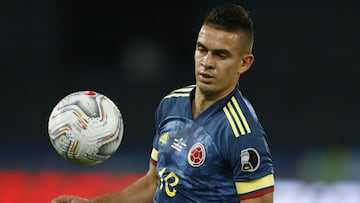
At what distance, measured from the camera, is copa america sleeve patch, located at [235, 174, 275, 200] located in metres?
3.90

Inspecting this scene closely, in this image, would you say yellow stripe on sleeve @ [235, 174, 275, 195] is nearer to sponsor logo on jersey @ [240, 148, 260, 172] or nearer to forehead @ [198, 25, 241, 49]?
sponsor logo on jersey @ [240, 148, 260, 172]

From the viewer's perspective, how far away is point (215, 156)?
3.96 m

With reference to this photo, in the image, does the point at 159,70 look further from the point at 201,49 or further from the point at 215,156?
the point at 215,156

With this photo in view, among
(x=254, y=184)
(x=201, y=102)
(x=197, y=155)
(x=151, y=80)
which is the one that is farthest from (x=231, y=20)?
(x=151, y=80)

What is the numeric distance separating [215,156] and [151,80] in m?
6.54

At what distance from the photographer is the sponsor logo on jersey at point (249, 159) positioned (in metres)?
3.86

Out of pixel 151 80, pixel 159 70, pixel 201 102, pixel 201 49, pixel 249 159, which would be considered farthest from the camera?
pixel 159 70

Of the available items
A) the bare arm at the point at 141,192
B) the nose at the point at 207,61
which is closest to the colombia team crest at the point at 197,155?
the nose at the point at 207,61

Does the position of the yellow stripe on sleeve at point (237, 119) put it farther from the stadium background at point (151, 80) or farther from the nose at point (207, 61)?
the stadium background at point (151, 80)

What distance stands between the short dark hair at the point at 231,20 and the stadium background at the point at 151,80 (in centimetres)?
345

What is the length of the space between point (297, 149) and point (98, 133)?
4.52 metres

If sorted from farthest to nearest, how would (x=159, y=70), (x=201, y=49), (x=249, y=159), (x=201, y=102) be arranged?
(x=159, y=70) → (x=201, y=102) → (x=201, y=49) → (x=249, y=159)

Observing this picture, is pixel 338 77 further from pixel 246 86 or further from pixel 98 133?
pixel 98 133

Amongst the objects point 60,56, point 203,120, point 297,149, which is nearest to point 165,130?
point 203,120
